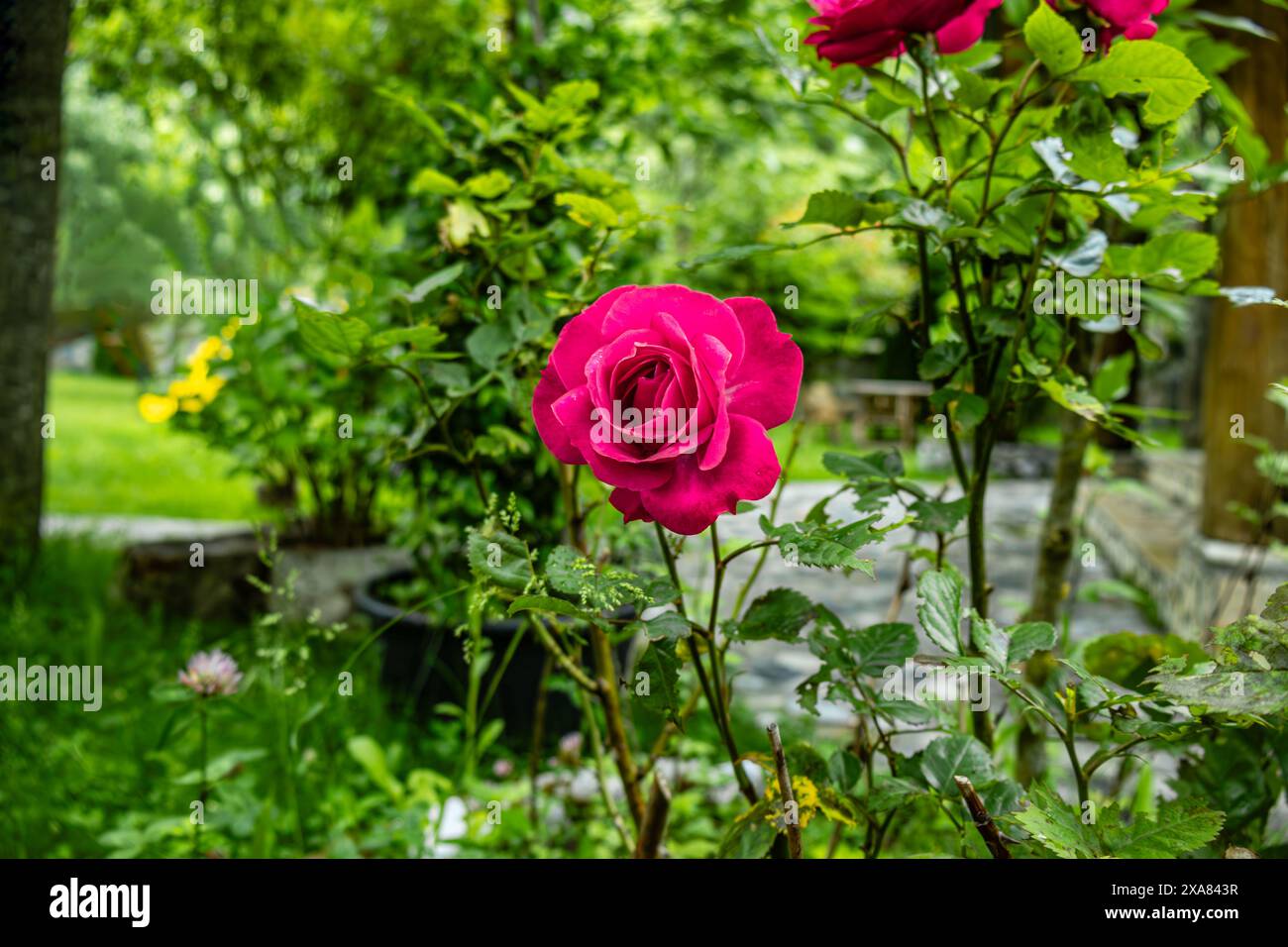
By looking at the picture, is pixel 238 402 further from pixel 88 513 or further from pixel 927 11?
pixel 88 513

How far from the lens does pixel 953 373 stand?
892 millimetres

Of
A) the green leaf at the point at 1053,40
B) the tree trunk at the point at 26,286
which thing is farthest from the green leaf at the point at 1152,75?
the tree trunk at the point at 26,286

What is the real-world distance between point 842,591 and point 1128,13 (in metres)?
3.83

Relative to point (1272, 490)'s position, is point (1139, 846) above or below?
below

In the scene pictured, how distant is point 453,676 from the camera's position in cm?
246

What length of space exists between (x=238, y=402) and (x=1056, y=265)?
2.57 metres

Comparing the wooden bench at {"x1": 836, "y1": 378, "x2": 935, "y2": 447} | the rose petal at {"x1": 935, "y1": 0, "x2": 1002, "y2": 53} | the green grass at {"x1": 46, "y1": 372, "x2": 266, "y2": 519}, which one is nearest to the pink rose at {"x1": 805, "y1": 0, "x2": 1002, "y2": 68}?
the rose petal at {"x1": 935, "y1": 0, "x2": 1002, "y2": 53}

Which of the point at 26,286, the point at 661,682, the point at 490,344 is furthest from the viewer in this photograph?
the point at 26,286

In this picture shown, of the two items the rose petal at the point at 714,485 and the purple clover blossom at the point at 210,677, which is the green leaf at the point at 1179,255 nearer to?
the rose petal at the point at 714,485

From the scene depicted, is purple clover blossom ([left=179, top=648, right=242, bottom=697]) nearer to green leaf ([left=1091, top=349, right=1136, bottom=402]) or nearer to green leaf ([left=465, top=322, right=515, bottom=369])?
green leaf ([left=465, top=322, right=515, bottom=369])

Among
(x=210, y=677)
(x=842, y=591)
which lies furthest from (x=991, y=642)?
(x=842, y=591)

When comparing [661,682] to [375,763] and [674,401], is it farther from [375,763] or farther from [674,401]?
[375,763]

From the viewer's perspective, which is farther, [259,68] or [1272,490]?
[259,68]
